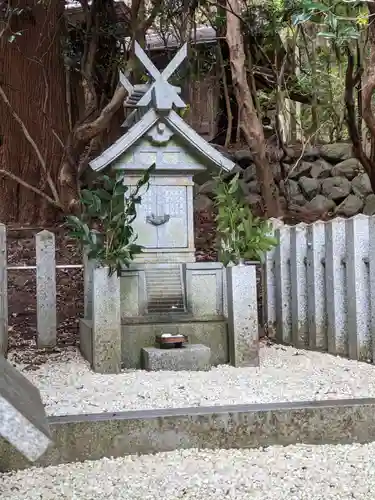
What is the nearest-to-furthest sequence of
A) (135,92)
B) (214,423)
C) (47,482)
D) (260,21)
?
1. (47,482)
2. (214,423)
3. (135,92)
4. (260,21)

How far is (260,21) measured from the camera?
32.3 ft

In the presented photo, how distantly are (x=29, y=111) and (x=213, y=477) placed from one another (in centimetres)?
766

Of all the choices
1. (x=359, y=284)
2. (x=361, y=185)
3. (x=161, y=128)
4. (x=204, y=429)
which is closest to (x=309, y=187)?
(x=361, y=185)

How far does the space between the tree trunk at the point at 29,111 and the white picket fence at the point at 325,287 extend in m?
4.52

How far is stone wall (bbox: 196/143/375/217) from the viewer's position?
9750mm

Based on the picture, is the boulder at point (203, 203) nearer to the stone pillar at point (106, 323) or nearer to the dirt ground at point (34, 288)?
the dirt ground at point (34, 288)

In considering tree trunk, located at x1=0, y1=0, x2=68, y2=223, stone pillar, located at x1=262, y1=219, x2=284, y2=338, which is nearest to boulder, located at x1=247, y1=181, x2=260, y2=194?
tree trunk, located at x1=0, y1=0, x2=68, y2=223

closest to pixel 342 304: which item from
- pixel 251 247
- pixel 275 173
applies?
pixel 251 247

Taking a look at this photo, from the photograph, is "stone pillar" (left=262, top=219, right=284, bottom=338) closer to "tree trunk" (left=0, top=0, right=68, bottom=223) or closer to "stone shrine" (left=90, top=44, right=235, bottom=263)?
"stone shrine" (left=90, top=44, right=235, bottom=263)

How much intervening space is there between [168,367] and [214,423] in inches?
54.4

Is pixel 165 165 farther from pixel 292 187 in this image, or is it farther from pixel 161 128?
pixel 292 187

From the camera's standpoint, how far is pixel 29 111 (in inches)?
356

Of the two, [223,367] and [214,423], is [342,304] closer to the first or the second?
[223,367]

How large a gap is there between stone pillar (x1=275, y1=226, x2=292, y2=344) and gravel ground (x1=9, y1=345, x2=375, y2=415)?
674 mm
